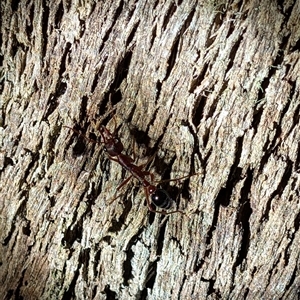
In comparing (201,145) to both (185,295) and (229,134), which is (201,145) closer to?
(229,134)

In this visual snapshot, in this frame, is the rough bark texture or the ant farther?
the ant

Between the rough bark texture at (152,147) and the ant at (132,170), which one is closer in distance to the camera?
the rough bark texture at (152,147)

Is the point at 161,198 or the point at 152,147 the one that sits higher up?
the point at 152,147

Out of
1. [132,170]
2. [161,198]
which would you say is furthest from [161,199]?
[132,170]

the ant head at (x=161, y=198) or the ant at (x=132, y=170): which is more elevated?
the ant at (x=132, y=170)

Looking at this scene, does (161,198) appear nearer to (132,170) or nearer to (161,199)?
(161,199)

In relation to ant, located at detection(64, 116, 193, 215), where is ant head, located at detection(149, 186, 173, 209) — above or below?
below
